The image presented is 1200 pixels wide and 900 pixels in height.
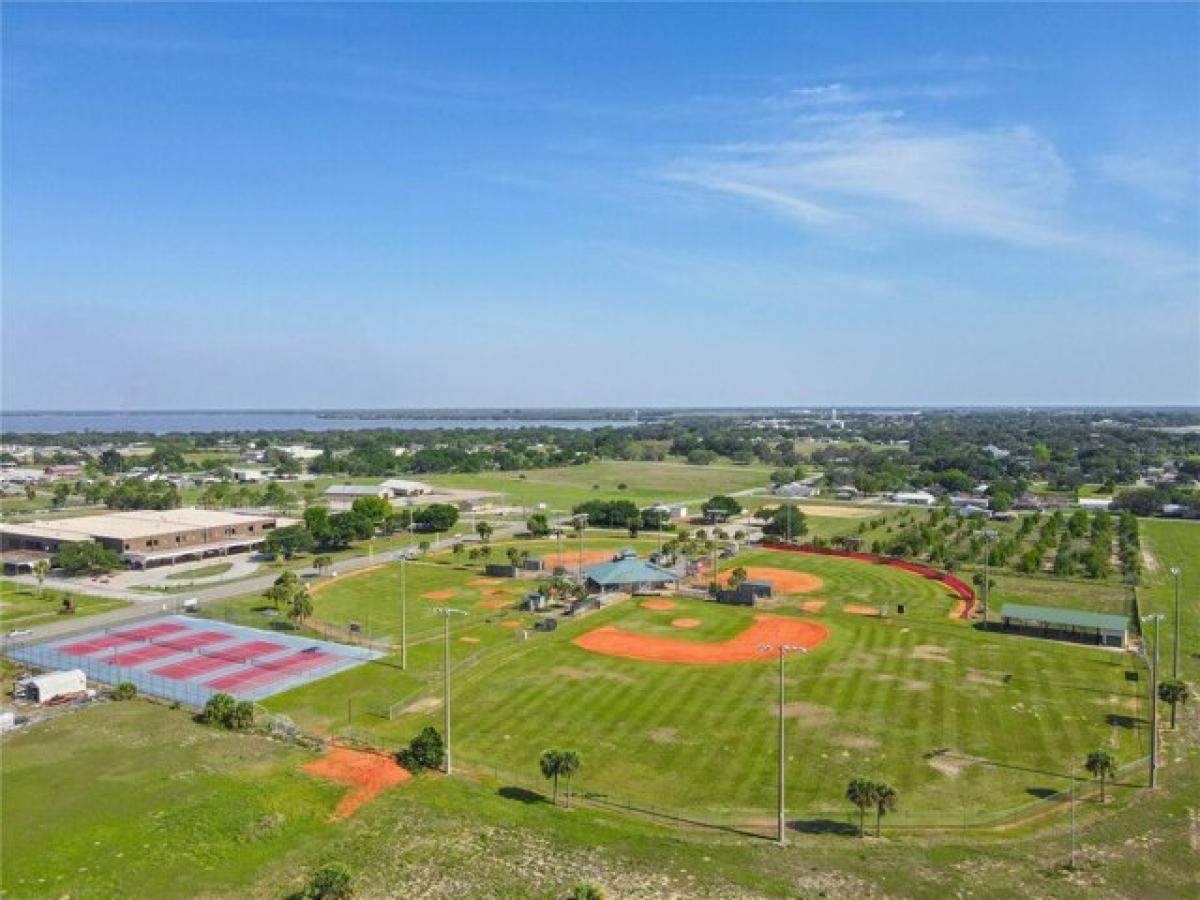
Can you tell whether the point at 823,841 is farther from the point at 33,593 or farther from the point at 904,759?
the point at 33,593

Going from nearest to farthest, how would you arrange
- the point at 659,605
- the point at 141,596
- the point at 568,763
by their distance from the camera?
1. the point at 568,763
2. the point at 659,605
3. the point at 141,596

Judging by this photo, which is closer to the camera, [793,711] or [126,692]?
[793,711]

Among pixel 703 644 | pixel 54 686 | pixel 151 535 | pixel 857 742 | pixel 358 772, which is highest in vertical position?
pixel 151 535

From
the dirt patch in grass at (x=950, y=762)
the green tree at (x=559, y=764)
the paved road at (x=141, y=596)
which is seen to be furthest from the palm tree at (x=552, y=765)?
the paved road at (x=141, y=596)

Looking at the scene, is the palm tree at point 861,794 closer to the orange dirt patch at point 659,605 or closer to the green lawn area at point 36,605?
the orange dirt patch at point 659,605

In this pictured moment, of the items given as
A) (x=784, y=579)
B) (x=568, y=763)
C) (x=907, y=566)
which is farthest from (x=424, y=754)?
(x=907, y=566)

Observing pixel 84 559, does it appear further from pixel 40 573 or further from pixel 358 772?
pixel 358 772
